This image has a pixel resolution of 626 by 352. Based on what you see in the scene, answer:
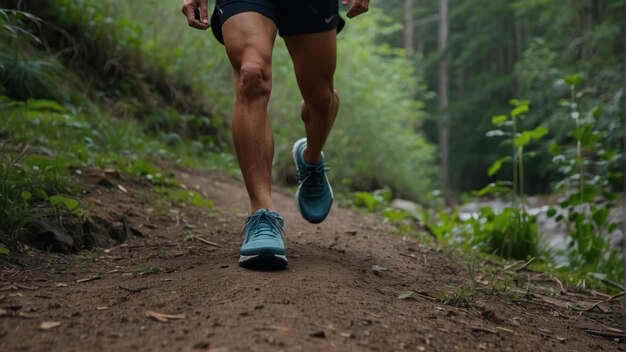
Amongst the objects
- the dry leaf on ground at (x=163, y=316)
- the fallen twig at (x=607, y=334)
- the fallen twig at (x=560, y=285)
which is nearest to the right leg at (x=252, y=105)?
the dry leaf on ground at (x=163, y=316)

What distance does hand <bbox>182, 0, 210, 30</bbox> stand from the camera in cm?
287

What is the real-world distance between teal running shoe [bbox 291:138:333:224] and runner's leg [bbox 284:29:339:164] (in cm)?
15

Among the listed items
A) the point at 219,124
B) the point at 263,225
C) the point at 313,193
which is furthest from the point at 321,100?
the point at 219,124

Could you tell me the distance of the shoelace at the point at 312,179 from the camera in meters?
3.46

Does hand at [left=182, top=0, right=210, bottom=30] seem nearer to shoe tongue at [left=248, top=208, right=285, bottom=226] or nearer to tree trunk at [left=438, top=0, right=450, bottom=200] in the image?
shoe tongue at [left=248, top=208, right=285, bottom=226]

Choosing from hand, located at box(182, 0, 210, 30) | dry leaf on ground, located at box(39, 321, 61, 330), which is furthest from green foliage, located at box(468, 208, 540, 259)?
dry leaf on ground, located at box(39, 321, 61, 330)

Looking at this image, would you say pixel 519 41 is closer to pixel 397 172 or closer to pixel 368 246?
pixel 397 172

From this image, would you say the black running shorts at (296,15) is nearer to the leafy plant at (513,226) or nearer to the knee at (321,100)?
the knee at (321,100)

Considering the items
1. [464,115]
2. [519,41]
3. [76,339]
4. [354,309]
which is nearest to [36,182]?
[76,339]

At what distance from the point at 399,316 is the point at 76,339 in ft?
3.29

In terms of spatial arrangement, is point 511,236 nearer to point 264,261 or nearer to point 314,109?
point 314,109

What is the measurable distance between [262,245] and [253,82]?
72cm

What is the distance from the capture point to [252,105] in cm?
270

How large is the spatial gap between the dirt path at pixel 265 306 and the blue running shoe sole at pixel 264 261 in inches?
1.8
